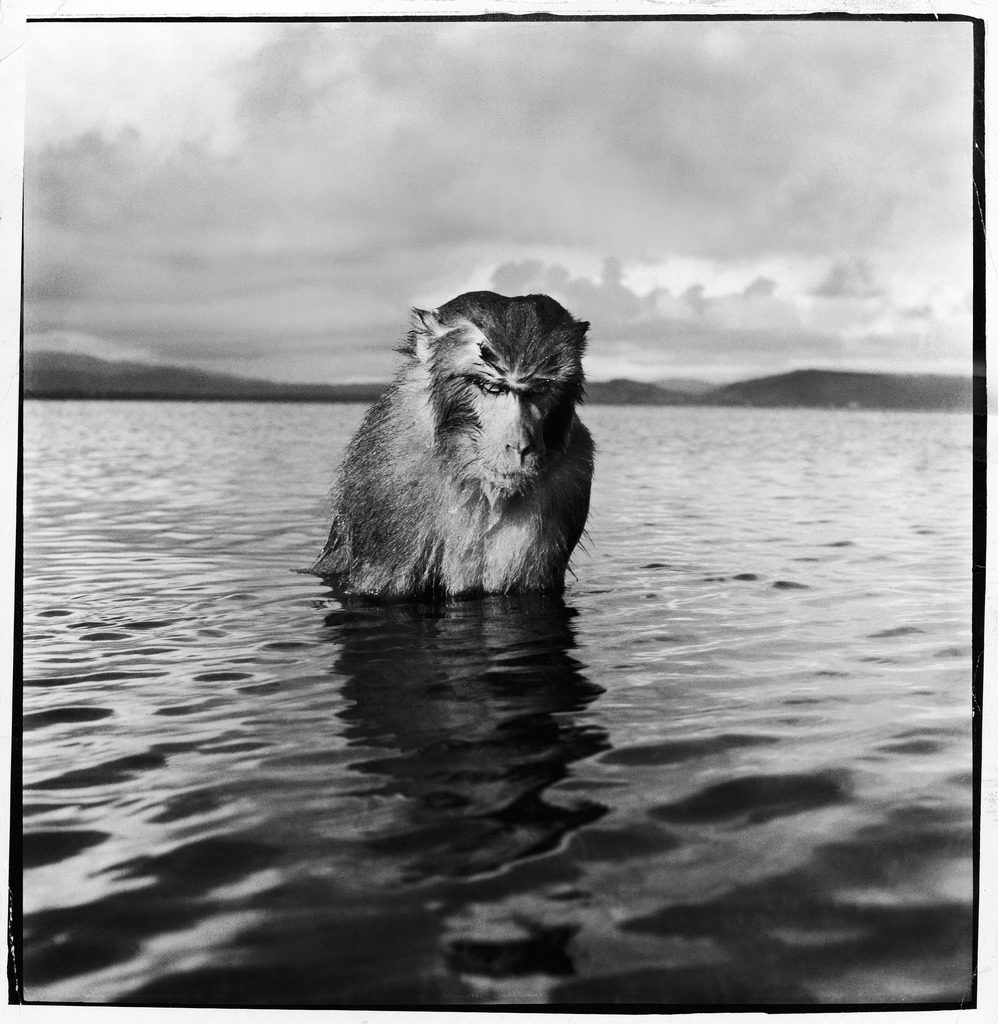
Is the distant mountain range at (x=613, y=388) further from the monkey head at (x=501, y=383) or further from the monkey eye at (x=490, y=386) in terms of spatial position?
the monkey eye at (x=490, y=386)

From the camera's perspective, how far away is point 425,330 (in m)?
5.54

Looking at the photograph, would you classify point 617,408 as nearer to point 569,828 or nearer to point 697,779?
point 697,779

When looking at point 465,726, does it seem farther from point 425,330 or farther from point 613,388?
point 613,388

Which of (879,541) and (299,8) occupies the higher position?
(299,8)

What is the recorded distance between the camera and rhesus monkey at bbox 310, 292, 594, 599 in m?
5.16

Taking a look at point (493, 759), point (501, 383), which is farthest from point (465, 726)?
point (501, 383)

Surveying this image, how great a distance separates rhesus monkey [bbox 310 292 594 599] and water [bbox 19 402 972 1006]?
24cm

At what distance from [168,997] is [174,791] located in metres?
0.67

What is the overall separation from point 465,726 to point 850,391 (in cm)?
268

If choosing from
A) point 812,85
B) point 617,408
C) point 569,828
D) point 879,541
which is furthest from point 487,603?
point 812,85

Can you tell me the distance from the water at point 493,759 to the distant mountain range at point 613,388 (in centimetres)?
12

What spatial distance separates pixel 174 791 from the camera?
358 cm

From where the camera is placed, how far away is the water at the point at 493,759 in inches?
120

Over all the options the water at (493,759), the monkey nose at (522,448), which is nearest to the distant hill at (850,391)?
the water at (493,759)
